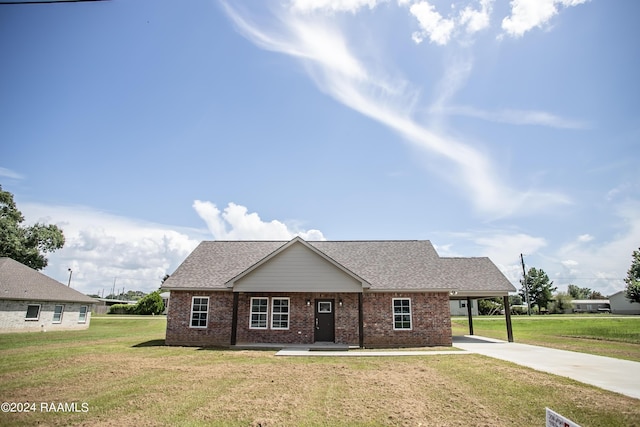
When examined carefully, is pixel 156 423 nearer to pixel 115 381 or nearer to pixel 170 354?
pixel 115 381

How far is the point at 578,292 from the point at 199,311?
13629 cm

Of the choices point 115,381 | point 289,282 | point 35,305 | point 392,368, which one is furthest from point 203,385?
point 35,305

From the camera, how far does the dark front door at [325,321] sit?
18.5 metres

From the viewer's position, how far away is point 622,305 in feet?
220

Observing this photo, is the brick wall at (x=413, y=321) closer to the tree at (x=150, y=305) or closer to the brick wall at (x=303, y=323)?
the brick wall at (x=303, y=323)

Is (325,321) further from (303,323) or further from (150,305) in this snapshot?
(150,305)

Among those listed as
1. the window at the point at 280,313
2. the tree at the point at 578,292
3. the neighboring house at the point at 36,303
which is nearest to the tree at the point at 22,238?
the neighboring house at the point at 36,303

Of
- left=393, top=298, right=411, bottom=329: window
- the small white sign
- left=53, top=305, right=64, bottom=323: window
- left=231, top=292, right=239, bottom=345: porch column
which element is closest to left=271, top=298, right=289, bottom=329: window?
left=231, top=292, right=239, bottom=345: porch column

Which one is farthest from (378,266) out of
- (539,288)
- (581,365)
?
(539,288)

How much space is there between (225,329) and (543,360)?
14.3 m

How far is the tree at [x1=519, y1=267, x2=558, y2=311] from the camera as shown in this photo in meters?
70.7

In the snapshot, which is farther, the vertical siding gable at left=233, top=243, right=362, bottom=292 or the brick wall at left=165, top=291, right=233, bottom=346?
the brick wall at left=165, top=291, right=233, bottom=346

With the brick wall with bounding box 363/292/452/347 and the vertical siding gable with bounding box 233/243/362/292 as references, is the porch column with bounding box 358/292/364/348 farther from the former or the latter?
the vertical siding gable with bounding box 233/243/362/292

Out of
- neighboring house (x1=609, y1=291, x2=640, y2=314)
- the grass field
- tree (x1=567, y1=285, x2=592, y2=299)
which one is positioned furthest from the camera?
tree (x1=567, y1=285, x2=592, y2=299)
